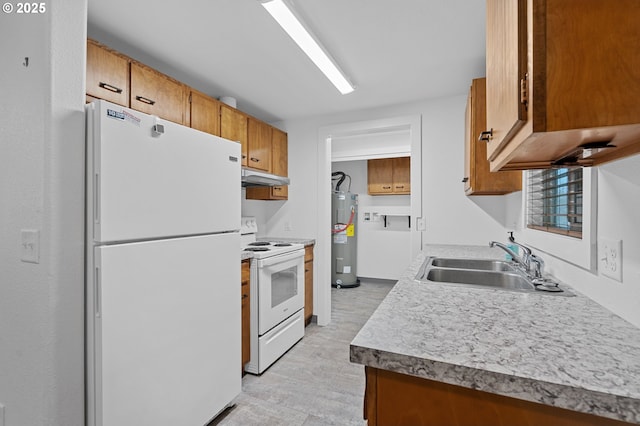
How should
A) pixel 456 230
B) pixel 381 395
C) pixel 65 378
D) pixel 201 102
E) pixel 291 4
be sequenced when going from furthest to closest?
pixel 456 230
pixel 201 102
pixel 291 4
pixel 65 378
pixel 381 395

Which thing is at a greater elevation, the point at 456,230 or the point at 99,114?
the point at 99,114

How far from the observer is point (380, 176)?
494 centimetres

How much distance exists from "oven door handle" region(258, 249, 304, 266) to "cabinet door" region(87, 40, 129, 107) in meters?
1.34

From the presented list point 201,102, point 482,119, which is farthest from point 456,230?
point 201,102

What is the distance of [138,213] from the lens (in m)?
1.26

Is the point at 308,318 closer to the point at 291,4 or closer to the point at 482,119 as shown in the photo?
the point at 482,119

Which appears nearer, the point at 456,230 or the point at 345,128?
the point at 456,230

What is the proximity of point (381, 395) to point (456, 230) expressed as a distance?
2.34 m

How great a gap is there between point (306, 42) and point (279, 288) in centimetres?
184

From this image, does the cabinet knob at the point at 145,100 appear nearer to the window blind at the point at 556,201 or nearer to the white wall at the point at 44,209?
the white wall at the point at 44,209

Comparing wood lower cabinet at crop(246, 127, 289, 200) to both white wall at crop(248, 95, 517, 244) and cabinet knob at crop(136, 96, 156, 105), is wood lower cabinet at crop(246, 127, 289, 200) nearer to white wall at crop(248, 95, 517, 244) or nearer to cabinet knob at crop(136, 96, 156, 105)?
white wall at crop(248, 95, 517, 244)

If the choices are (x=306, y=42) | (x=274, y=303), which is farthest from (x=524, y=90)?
(x=274, y=303)

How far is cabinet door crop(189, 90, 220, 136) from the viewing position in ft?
7.24

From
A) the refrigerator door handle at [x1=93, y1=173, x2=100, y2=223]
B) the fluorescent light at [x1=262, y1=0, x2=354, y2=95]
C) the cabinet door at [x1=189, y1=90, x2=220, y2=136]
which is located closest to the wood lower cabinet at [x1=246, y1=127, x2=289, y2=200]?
the cabinet door at [x1=189, y1=90, x2=220, y2=136]
